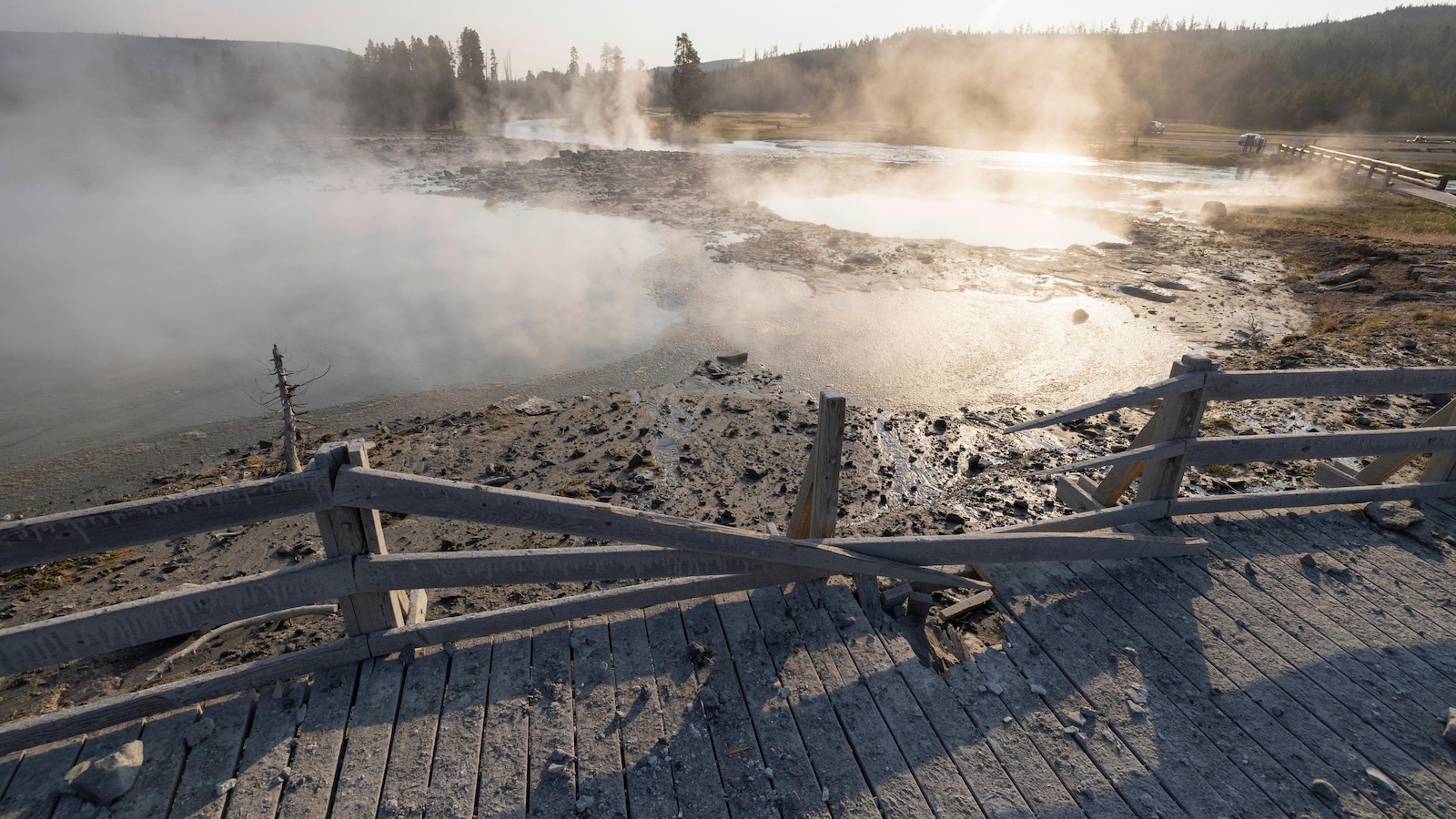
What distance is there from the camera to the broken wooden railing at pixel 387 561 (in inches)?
106

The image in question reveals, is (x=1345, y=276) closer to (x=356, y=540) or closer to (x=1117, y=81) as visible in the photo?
(x=356, y=540)

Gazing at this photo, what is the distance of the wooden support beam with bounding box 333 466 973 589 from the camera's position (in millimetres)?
2949

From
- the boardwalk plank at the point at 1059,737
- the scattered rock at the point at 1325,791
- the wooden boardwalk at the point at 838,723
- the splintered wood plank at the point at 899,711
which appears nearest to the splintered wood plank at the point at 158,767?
the wooden boardwalk at the point at 838,723

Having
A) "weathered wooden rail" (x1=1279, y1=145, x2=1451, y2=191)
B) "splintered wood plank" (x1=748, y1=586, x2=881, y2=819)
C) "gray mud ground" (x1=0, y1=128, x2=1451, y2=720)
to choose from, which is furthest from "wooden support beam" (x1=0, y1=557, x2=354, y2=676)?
"weathered wooden rail" (x1=1279, y1=145, x2=1451, y2=191)

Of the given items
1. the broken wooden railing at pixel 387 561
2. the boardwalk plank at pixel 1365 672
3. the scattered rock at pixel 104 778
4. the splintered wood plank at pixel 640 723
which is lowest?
the boardwalk plank at pixel 1365 672

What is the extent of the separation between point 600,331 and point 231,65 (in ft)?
313

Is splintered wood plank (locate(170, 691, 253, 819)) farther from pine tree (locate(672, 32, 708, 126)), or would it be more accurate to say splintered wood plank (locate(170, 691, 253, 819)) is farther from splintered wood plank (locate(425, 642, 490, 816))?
pine tree (locate(672, 32, 708, 126))

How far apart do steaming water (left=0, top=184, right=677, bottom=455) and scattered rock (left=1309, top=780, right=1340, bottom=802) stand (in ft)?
33.5

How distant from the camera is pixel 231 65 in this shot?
77875 mm

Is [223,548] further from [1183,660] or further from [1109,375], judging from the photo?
[1109,375]

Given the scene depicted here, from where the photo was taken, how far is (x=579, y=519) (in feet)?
10.6

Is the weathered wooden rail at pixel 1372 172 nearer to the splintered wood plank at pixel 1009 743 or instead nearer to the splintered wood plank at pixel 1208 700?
the splintered wood plank at pixel 1208 700

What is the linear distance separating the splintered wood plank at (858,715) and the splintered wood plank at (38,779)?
126 inches

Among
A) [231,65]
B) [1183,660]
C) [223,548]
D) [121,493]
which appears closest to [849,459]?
[1183,660]
